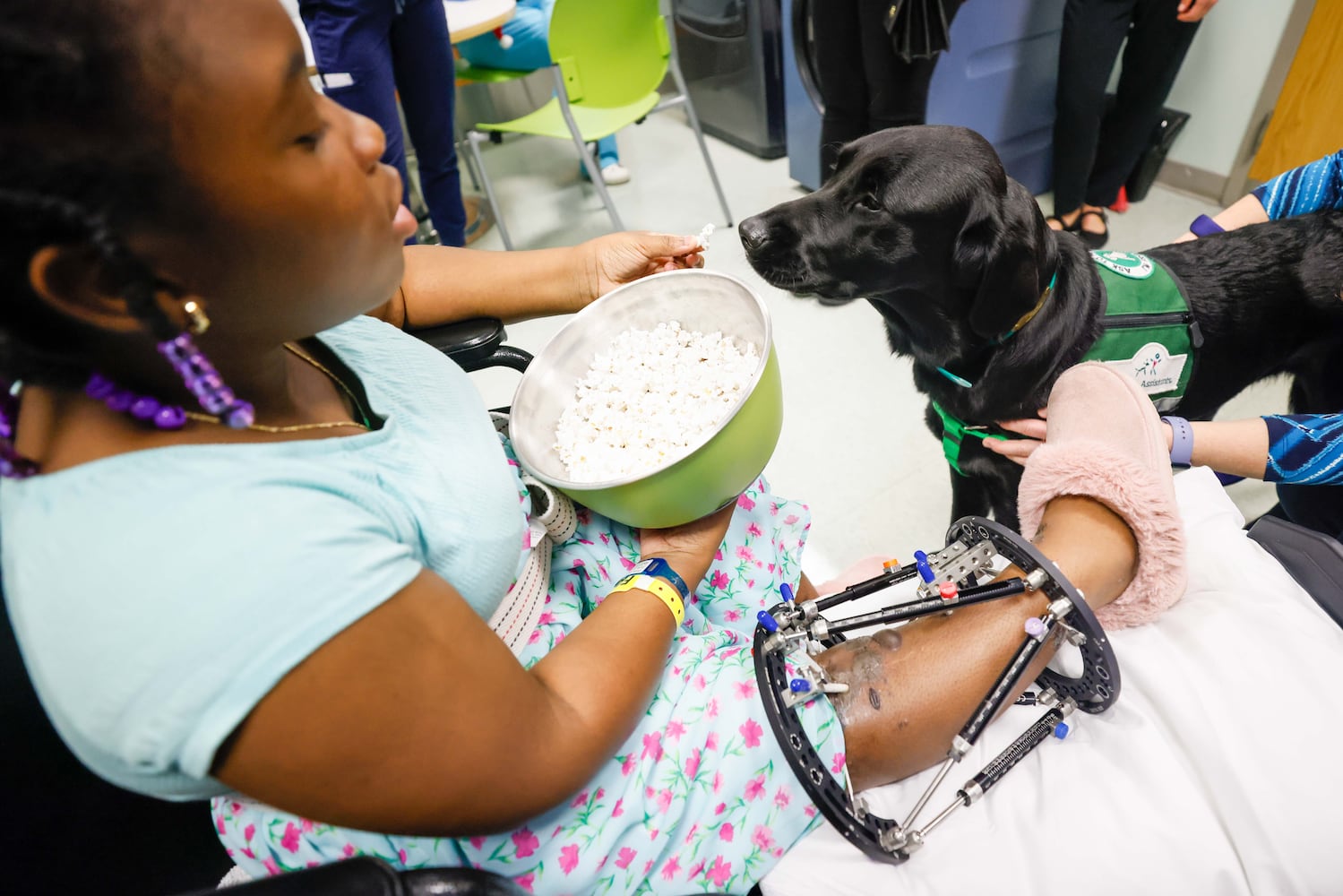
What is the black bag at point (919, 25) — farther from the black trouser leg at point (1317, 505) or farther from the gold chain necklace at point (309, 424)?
the gold chain necklace at point (309, 424)

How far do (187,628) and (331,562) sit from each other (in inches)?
3.1

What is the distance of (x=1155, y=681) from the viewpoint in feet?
2.15

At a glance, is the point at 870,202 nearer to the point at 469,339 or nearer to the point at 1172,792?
the point at 469,339

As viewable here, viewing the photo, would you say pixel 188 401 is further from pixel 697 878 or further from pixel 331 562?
pixel 697 878

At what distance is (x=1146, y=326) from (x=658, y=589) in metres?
0.92

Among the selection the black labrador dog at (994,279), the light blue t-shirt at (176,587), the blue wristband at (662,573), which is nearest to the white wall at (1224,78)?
the black labrador dog at (994,279)

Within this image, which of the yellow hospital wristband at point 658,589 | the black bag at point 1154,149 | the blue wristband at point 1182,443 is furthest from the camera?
Answer: the black bag at point 1154,149

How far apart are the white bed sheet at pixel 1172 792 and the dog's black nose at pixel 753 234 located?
80 centimetres

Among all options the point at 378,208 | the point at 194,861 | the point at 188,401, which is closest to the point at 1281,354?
the point at 378,208

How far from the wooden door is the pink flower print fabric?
2.72 meters

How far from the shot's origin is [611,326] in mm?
914

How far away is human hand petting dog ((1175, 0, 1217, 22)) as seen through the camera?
190cm

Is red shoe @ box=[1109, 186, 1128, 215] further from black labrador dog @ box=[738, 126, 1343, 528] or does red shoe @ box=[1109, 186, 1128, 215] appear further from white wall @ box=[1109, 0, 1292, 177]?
black labrador dog @ box=[738, 126, 1343, 528]

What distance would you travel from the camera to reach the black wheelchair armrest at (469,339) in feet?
3.10
